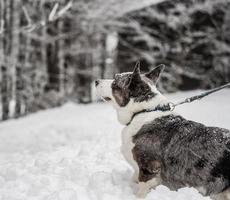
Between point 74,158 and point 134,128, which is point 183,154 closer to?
point 134,128

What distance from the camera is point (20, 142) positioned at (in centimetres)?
1057

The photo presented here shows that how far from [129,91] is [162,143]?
2.51 feet

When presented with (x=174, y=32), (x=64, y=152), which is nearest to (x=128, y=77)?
(x=64, y=152)

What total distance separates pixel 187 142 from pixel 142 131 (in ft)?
1.96

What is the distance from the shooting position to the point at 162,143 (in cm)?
517

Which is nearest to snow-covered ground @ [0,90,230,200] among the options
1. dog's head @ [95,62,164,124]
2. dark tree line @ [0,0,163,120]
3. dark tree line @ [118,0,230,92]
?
dog's head @ [95,62,164,124]

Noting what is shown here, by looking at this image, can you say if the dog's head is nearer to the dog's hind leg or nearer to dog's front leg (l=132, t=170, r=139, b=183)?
dog's front leg (l=132, t=170, r=139, b=183)

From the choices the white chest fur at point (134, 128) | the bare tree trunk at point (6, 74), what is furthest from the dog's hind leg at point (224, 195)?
the bare tree trunk at point (6, 74)

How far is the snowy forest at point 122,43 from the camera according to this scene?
1708 centimetres

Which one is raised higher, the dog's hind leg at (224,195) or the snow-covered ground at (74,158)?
the dog's hind leg at (224,195)

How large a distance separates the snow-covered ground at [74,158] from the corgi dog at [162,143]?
172mm

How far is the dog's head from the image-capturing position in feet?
17.8

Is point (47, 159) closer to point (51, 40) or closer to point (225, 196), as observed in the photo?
point (225, 196)

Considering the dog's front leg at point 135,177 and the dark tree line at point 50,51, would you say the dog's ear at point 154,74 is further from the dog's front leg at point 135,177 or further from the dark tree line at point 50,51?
the dark tree line at point 50,51
